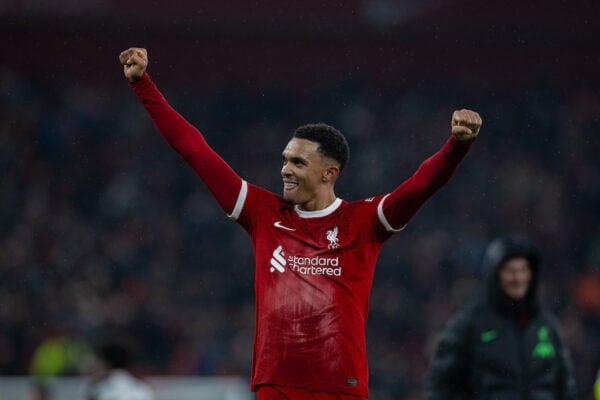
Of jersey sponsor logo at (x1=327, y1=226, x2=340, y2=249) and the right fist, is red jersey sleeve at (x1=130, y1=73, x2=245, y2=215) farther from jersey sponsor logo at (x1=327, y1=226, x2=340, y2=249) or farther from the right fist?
jersey sponsor logo at (x1=327, y1=226, x2=340, y2=249)

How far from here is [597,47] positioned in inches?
907

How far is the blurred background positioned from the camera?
55.4 feet

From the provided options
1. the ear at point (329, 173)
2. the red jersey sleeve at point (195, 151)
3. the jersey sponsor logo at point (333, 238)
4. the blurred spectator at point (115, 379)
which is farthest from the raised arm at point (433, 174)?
the blurred spectator at point (115, 379)

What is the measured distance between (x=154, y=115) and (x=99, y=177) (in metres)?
14.8

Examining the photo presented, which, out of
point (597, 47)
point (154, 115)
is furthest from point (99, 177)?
point (154, 115)

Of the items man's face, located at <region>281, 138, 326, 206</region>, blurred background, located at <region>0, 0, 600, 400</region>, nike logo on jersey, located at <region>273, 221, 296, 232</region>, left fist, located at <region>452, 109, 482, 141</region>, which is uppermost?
blurred background, located at <region>0, 0, 600, 400</region>

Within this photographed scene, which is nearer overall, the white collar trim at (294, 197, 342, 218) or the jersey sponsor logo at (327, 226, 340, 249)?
the jersey sponsor logo at (327, 226, 340, 249)

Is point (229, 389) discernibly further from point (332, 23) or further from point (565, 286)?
point (332, 23)

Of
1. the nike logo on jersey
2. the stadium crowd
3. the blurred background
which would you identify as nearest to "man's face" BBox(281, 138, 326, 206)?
the nike logo on jersey

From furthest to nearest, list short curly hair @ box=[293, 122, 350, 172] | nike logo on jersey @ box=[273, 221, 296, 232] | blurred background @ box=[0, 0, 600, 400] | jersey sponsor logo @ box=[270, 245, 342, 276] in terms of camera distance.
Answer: blurred background @ box=[0, 0, 600, 400] → short curly hair @ box=[293, 122, 350, 172] → nike logo on jersey @ box=[273, 221, 296, 232] → jersey sponsor logo @ box=[270, 245, 342, 276]

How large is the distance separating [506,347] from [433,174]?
1188 millimetres

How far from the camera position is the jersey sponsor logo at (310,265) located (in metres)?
5.23

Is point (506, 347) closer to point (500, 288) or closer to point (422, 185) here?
point (500, 288)

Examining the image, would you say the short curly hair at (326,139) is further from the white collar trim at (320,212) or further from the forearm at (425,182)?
the forearm at (425,182)
